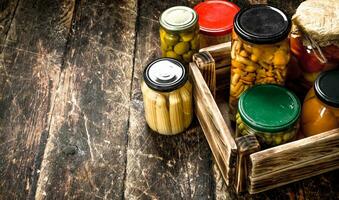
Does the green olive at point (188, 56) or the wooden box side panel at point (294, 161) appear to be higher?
the green olive at point (188, 56)

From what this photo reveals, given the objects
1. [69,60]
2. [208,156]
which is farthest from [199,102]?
[69,60]

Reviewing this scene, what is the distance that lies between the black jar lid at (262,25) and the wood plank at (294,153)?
175 mm

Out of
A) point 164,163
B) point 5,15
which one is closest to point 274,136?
point 164,163

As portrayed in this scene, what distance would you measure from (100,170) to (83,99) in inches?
7.6

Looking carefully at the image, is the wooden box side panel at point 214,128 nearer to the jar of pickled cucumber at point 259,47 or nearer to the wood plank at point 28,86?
the jar of pickled cucumber at point 259,47

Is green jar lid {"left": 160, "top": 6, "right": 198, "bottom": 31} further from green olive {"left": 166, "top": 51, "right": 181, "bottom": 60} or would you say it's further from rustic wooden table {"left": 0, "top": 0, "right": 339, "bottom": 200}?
rustic wooden table {"left": 0, "top": 0, "right": 339, "bottom": 200}

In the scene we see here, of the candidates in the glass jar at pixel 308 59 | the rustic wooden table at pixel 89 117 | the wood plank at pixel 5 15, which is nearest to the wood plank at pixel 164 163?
the rustic wooden table at pixel 89 117

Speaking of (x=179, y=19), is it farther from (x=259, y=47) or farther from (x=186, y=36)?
(x=259, y=47)

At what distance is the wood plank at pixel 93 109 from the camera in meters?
0.93

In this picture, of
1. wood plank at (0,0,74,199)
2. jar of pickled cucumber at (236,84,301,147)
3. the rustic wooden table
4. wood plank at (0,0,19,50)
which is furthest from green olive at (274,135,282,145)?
wood plank at (0,0,19,50)

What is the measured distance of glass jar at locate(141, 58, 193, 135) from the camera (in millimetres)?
909

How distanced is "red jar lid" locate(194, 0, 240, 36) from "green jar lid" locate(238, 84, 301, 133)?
0.59 feet

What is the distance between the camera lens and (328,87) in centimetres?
83

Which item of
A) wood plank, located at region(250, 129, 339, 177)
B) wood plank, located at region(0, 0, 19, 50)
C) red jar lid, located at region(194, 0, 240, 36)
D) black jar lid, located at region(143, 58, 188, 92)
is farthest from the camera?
wood plank, located at region(0, 0, 19, 50)
